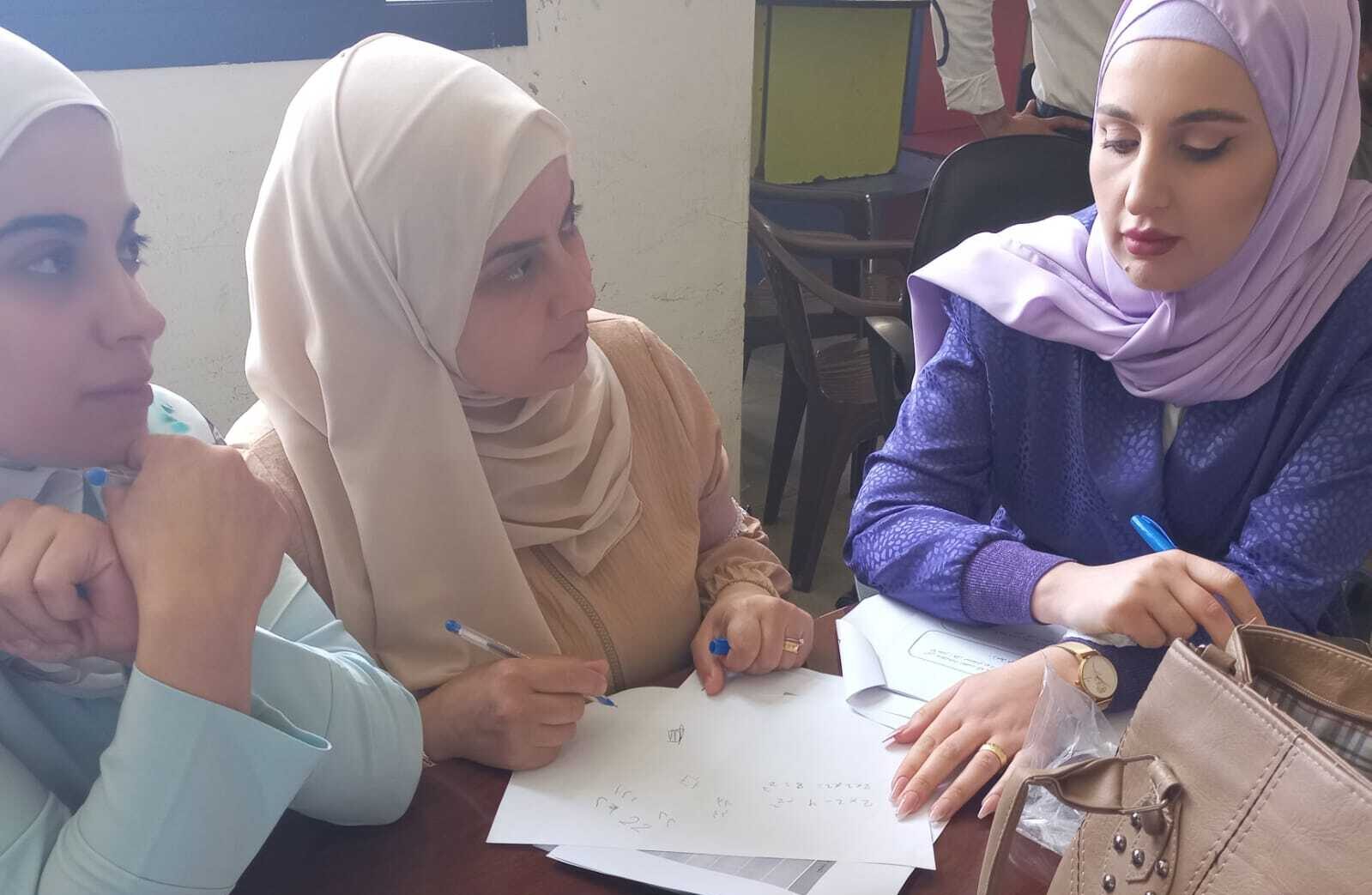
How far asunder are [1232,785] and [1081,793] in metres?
0.10

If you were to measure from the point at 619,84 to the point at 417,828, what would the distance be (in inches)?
65.5

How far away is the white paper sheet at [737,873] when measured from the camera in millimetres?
787

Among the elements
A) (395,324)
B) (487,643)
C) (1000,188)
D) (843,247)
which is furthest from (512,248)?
(843,247)

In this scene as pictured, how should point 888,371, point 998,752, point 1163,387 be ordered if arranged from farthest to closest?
point 888,371
point 1163,387
point 998,752

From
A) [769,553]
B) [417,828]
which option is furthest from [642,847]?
[769,553]

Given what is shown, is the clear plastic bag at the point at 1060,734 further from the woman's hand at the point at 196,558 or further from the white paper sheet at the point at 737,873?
the woman's hand at the point at 196,558

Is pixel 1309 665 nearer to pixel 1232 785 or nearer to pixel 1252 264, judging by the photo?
pixel 1232 785

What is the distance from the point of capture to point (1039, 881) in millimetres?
792

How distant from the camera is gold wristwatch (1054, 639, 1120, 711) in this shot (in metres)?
0.99

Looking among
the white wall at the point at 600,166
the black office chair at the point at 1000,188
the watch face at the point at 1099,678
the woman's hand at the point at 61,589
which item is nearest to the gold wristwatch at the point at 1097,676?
the watch face at the point at 1099,678

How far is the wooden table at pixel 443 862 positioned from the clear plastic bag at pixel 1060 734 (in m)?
0.05

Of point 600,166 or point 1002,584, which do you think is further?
point 600,166

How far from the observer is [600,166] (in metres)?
2.23

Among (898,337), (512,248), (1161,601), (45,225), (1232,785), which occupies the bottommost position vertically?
(898,337)
